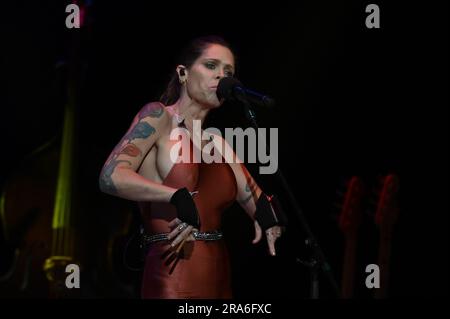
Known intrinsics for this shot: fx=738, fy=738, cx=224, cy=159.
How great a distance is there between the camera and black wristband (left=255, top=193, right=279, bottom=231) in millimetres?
2643

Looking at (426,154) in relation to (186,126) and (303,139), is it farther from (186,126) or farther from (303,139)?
(186,126)

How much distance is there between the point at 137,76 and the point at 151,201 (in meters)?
2.53

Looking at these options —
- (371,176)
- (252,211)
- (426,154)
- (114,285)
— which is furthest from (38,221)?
(426,154)

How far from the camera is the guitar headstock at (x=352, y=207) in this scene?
16.4 ft

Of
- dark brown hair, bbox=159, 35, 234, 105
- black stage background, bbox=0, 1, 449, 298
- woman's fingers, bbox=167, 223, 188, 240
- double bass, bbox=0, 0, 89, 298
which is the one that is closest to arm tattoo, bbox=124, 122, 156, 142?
dark brown hair, bbox=159, 35, 234, 105

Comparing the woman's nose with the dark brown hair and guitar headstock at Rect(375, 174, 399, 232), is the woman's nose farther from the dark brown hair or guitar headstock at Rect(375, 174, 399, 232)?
guitar headstock at Rect(375, 174, 399, 232)

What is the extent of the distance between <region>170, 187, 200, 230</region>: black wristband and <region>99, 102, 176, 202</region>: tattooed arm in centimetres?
5

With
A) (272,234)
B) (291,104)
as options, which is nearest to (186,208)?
(272,234)

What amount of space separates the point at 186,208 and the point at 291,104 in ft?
9.45

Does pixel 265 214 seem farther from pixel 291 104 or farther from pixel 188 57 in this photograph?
pixel 291 104

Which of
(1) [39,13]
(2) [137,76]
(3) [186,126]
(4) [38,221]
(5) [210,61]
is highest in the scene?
(1) [39,13]

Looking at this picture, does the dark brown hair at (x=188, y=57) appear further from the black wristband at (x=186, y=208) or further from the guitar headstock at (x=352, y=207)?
the guitar headstock at (x=352, y=207)

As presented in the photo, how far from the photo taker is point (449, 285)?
527cm

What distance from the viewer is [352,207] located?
16.5 feet
